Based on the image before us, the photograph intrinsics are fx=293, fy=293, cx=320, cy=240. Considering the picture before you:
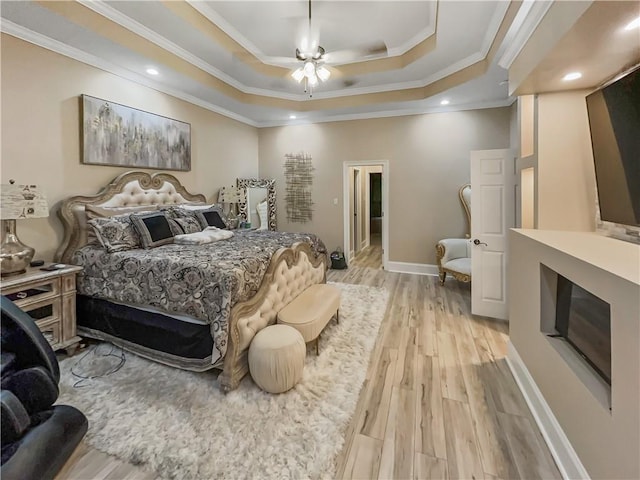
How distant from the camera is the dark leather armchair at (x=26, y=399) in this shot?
3.92 feet

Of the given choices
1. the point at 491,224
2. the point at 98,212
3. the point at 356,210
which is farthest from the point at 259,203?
the point at 491,224

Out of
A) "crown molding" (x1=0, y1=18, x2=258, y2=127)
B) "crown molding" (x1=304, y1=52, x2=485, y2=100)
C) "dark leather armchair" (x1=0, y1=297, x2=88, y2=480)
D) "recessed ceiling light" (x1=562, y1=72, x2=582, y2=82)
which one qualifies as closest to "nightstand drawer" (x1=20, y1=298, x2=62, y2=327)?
"dark leather armchair" (x1=0, y1=297, x2=88, y2=480)

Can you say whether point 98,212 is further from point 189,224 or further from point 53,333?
point 53,333

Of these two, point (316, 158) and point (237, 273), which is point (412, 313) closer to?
point (237, 273)

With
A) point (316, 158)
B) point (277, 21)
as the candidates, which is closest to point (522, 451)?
point (277, 21)

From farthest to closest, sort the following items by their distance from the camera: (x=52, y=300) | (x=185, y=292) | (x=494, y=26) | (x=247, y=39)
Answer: (x=247, y=39) → (x=494, y=26) → (x=52, y=300) → (x=185, y=292)

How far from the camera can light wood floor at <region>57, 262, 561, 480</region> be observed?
1.53m

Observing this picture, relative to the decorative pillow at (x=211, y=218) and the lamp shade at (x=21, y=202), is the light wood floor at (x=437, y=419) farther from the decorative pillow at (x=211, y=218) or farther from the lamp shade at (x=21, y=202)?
the decorative pillow at (x=211, y=218)

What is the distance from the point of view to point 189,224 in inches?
142

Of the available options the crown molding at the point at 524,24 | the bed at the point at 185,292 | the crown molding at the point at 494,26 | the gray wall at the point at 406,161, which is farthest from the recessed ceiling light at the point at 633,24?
the gray wall at the point at 406,161

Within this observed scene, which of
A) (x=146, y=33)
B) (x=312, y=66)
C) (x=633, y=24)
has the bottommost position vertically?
(x=633, y=24)

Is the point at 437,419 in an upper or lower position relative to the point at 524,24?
lower

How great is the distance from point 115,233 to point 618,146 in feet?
13.0

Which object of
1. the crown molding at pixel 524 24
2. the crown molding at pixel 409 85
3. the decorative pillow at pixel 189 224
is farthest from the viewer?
the crown molding at pixel 409 85
